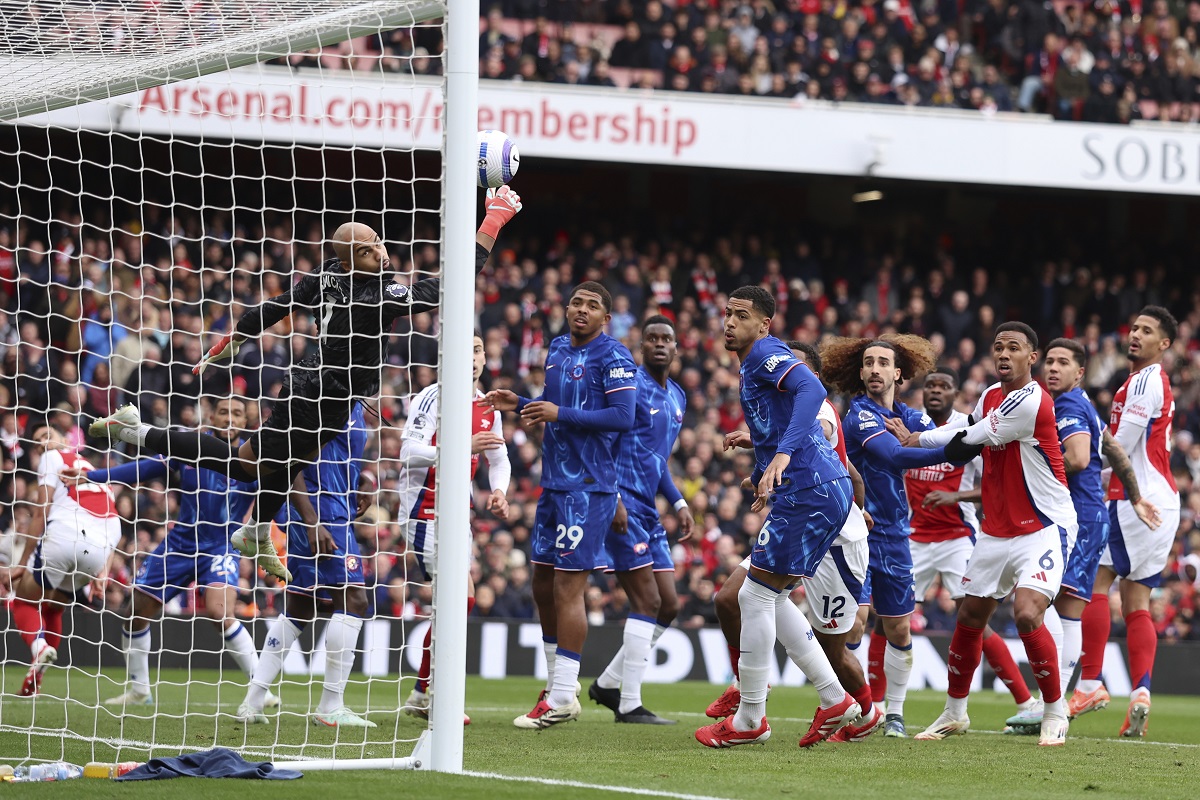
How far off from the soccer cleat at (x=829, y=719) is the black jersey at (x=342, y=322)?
285cm

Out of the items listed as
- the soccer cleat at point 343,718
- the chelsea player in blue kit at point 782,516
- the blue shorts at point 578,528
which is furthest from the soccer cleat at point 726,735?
the soccer cleat at point 343,718

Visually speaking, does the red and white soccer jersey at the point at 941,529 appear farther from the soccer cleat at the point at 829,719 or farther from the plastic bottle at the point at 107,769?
the plastic bottle at the point at 107,769

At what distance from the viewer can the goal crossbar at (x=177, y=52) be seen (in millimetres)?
6785

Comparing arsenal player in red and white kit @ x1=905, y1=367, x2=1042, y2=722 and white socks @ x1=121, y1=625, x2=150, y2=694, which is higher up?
arsenal player in red and white kit @ x1=905, y1=367, x2=1042, y2=722

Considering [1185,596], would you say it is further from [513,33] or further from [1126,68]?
[513,33]

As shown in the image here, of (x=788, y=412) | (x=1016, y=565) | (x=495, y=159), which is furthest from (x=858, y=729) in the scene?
(x=495, y=159)

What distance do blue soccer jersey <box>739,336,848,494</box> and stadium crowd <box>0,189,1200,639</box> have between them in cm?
515

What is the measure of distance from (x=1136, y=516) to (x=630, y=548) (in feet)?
11.3

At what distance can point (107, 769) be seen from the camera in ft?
19.5

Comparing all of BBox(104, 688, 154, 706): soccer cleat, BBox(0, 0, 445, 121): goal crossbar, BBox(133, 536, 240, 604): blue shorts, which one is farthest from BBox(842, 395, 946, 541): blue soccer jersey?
BBox(104, 688, 154, 706): soccer cleat

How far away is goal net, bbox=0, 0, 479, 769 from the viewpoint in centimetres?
683

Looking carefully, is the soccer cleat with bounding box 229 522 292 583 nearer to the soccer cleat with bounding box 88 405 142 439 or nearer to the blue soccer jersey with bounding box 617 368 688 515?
the soccer cleat with bounding box 88 405 142 439

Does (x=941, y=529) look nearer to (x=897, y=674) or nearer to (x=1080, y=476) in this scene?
(x=1080, y=476)

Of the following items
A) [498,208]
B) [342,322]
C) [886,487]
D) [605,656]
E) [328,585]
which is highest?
[498,208]
